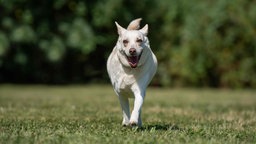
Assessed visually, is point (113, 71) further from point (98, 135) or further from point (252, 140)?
point (252, 140)

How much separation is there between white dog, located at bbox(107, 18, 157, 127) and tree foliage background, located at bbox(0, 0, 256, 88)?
2124 centimetres

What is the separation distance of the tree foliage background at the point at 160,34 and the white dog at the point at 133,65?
69.7ft

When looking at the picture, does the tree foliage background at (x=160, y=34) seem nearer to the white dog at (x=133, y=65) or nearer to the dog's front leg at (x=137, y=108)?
the white dog at (x=133, y=65)

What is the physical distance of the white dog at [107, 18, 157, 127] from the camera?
315 inches

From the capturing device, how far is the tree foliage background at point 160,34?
29.9m

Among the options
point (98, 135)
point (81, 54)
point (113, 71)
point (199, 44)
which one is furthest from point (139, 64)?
point (81, 54)

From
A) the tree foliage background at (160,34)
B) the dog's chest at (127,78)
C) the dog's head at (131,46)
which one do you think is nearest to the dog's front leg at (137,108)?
the dog's chest at (127,78)

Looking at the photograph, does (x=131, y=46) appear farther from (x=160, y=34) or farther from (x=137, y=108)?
(x=160, y=34)

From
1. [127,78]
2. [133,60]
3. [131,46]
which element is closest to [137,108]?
[127,78]

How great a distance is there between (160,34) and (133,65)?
931 inches

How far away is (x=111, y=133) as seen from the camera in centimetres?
770

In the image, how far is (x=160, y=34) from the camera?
3159cm

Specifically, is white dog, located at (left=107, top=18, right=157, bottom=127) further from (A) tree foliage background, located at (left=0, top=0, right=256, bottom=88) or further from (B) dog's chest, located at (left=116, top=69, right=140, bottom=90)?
(A) tree foliage background, located at (left=0, top=0, right=256, bottom=88)

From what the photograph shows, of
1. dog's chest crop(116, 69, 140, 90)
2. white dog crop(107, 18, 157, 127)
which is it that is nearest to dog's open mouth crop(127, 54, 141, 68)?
white dog crop(107, 18, 157, 127)
